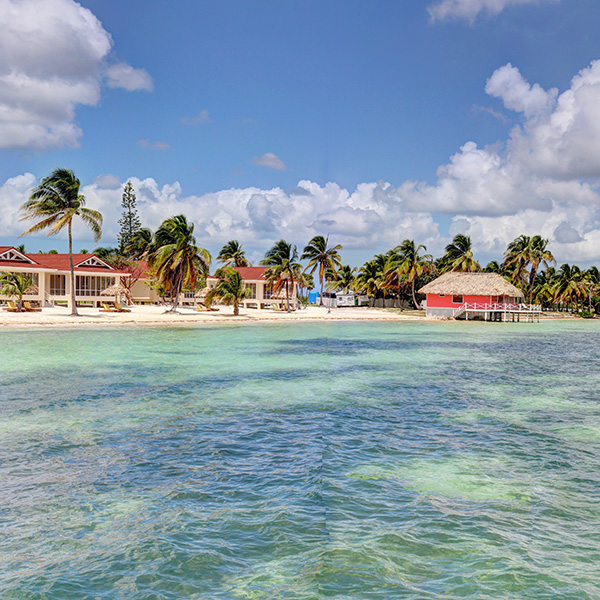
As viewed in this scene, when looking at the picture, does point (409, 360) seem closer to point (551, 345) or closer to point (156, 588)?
point (551, 345)

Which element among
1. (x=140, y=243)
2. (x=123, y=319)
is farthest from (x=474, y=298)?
(x=140, y=243)

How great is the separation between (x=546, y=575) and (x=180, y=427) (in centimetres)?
693

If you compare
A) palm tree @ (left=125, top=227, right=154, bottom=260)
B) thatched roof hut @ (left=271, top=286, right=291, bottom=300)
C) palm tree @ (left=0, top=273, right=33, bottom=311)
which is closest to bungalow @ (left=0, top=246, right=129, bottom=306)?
palm tree @ (left=0, top=273, right=33, bottom=311)

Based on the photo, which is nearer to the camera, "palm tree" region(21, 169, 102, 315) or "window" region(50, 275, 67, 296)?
"palm tree" region(21, 169, 102, 315)

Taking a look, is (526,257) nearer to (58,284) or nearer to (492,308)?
(492,308)

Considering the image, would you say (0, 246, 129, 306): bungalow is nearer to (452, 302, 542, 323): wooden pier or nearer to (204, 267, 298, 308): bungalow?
(204, 267, 298, 308): bungalow

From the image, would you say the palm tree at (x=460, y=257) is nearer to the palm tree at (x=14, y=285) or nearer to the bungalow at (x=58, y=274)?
the bungalow at (x=58, y=274)

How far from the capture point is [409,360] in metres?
22.0

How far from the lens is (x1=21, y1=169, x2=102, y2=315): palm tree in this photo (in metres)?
36.2

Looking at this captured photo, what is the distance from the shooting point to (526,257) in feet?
221

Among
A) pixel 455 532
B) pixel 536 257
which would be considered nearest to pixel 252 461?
pixel 455 532

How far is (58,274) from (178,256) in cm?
1409

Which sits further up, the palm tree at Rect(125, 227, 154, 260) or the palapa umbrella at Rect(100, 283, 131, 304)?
the palm tree at Rect(125, 227, 154, 260)

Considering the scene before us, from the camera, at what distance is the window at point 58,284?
50062 mm
